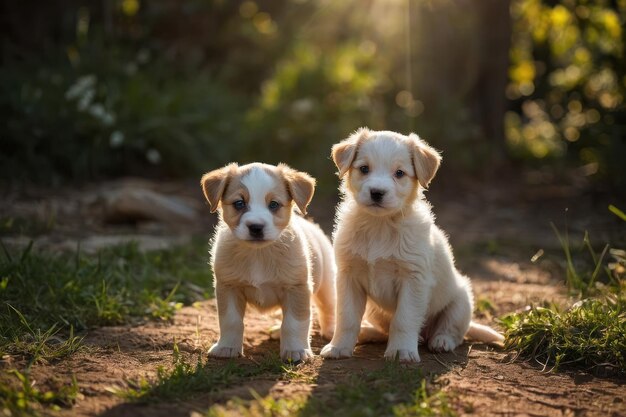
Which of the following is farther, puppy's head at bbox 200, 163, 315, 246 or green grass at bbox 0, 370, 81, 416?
puppy's head at bbox 200, 163, 315, 246

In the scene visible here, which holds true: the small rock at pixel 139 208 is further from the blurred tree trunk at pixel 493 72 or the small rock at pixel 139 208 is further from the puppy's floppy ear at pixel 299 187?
the blurred tree trunk at pixel 493 72

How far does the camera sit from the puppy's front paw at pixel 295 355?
4.80 metres

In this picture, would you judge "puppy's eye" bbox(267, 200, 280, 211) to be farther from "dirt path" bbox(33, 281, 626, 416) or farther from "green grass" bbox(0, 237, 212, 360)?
"green grass" bbox(0, 237, 212, 360)

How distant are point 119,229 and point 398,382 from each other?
5.41 metres

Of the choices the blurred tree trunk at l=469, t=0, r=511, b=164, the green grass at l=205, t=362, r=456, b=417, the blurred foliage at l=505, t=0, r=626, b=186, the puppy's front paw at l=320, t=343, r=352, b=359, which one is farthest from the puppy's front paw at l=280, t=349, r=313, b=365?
the blurred tree trunk at l=469, t=0, r=511, b=164

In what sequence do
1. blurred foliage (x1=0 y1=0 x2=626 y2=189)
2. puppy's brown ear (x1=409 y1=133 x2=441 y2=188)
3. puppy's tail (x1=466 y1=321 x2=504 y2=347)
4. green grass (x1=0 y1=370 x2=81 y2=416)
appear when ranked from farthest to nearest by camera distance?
blurred foliage (x1=0 y1=0 x2=626 y2=189) < puppy's tail (x1=466 y1=321 x2=504 y2=347) < puppy's brown ear (x1=409 y1=133 x2=441 y2=188) < green grass (x1=0 y1=370 x2=81 y2=416)

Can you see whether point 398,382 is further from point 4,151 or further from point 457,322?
point 4,151

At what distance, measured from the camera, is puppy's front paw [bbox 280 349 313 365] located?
15.7 feet

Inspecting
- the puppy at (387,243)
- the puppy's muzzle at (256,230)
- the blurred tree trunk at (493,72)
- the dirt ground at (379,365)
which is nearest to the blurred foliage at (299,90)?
the blurred tree trunk at (493,72)

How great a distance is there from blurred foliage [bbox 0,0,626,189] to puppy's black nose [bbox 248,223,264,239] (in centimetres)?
658

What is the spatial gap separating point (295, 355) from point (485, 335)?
1.53m

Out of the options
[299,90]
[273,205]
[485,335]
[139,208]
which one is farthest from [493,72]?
[273,205]

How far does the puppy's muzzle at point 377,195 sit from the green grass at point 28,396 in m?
2.08

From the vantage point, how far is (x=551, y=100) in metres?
14.2
